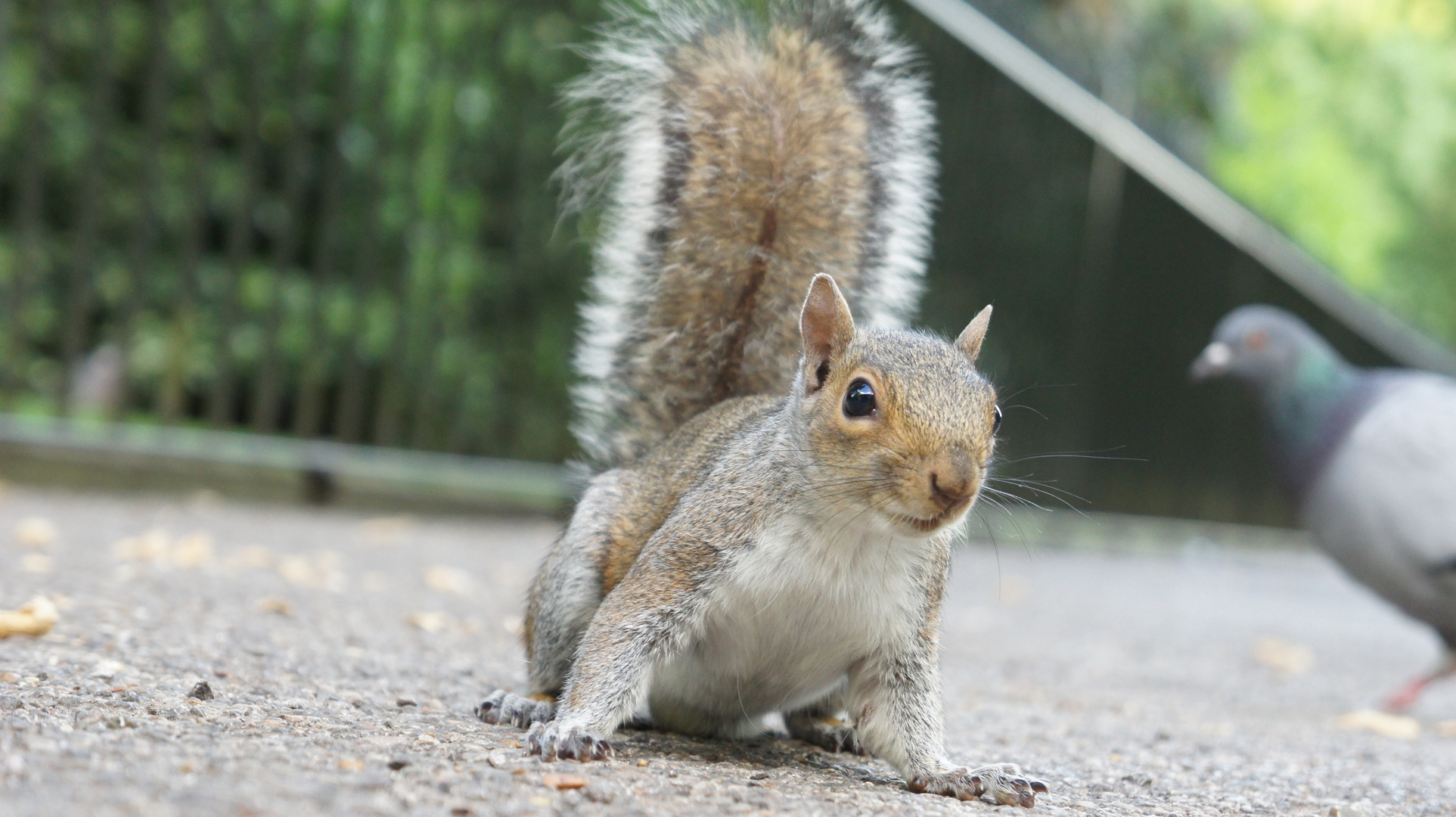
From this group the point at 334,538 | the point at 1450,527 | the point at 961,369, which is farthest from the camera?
the point at 334,538

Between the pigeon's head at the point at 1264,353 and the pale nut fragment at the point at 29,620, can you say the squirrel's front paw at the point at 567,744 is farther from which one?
the pigeon's head at the point at 1264,353

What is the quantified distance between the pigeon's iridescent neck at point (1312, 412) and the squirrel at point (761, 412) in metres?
1.95

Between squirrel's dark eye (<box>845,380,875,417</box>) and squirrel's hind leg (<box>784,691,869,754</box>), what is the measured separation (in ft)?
1.95

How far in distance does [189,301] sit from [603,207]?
315 cm

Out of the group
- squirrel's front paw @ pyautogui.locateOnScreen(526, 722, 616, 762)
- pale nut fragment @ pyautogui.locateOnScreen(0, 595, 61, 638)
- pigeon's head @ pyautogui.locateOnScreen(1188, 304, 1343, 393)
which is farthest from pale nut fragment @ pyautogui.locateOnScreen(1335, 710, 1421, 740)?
pale nut fragment @ pyautogui.locateOnScreen(0, 595, 61, 638)

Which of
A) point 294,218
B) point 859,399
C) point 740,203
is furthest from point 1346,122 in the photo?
point 859,399

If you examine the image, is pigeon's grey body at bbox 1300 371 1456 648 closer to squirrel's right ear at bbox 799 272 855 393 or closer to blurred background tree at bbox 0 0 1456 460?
squirrel's right ear at bbox 799 272 855 393

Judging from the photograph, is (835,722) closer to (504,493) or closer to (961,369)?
(961,369)

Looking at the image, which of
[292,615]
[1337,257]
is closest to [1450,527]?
[292,615]

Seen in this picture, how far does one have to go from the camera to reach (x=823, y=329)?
1814 mm

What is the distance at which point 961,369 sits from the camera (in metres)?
1.75

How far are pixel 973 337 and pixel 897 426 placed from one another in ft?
1.21

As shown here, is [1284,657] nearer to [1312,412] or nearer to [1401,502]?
[1312,412]

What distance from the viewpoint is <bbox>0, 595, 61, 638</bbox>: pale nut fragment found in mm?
2086
